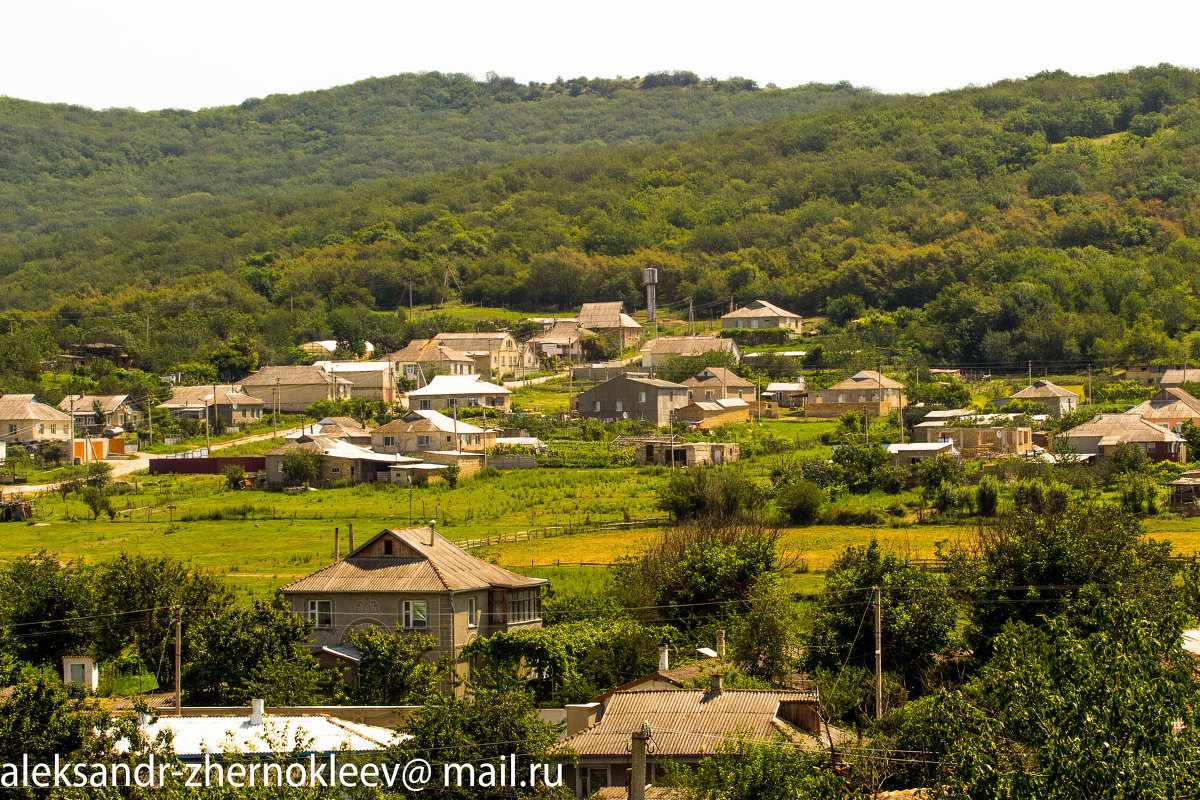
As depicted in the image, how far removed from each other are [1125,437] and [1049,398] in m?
11.2

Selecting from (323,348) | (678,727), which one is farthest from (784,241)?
(678,727)

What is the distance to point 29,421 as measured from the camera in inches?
2517

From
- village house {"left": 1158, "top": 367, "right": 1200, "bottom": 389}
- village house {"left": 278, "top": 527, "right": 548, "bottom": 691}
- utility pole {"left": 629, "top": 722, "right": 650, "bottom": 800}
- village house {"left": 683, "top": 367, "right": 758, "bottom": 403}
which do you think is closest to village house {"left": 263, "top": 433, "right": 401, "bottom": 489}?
village house {"left": 683, "top": 367, "right": 758, "bottom": 403}

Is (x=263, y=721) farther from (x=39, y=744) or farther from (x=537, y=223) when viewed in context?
(x=537, y=223)

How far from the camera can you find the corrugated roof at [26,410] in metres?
64.1

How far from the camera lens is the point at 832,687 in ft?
82.4

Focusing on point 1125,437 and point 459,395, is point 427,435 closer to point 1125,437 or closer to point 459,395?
point 459,395

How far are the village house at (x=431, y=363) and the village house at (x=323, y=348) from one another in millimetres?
7487

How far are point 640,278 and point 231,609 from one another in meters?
Answer: 80.7

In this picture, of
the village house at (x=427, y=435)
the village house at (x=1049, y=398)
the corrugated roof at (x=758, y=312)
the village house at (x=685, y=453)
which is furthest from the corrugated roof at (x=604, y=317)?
the village house at (x=685, y=453)

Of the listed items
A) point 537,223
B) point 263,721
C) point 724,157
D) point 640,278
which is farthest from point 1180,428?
point 724,157

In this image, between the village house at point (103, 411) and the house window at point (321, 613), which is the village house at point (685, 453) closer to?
the house window at point (321, 613)

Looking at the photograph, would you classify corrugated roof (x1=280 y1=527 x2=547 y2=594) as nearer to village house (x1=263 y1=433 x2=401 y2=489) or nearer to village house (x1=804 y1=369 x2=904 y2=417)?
village house (x1=263 y1=433 x2=401 y2=489)

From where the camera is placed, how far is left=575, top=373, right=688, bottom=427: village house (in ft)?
214
